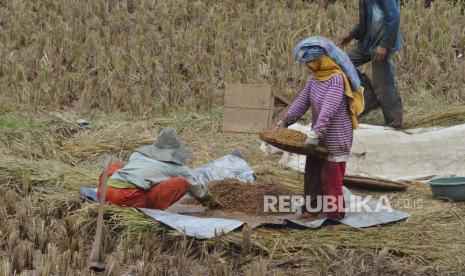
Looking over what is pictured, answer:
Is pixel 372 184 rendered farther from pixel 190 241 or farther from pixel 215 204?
pixel 190 241

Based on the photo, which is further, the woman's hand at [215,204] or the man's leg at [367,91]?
the man's leg at [367,91]

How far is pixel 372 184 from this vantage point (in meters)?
6.24

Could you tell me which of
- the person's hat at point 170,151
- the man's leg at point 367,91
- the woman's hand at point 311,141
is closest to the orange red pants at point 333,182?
the woman's hand at point 311,141

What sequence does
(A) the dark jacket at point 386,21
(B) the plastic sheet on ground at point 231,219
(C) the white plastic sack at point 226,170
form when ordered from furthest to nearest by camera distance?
(A) the dark jacket at point 386,21, (C) the white plastic sack at point 226,170, (B) the plastic sheet on ground at point 231,219

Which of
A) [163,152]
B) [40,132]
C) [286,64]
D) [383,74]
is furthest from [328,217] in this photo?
[286,64]

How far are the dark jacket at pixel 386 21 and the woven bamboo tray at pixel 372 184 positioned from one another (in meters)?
1.57

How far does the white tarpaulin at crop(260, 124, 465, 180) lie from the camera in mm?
6902

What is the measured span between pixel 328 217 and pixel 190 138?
273cm

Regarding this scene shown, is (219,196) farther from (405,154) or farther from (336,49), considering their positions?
(405,154)

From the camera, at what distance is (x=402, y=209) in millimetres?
5801

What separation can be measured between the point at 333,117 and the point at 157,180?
1.15 meters

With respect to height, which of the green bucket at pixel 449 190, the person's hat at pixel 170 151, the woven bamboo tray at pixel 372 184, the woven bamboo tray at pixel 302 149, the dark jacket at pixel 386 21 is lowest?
the woven bamboo tray at pixel 372 184

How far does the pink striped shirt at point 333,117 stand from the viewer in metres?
5.21

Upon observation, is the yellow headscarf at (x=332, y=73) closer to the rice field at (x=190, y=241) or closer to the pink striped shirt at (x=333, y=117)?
the pink striped shirt at (x=333, y=117)
